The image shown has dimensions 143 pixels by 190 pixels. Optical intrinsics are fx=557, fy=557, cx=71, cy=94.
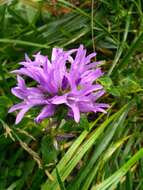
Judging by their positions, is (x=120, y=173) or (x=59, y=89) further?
(x=120, y=173)

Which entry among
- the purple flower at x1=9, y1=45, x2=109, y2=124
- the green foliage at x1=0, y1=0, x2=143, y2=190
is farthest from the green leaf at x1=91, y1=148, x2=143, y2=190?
the purple flower at x1=9, y1=45, x2=109, y2=124

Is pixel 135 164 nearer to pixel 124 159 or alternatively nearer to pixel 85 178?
pixel 124 159

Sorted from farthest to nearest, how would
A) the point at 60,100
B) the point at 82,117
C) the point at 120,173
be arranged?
the point at 120,173, the point at 82,117, the point at 60,100

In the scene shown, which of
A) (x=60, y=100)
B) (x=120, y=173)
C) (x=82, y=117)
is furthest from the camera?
(x=120, y=173)

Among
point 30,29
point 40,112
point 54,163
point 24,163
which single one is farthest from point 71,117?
point 30,29

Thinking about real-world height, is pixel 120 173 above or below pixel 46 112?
below

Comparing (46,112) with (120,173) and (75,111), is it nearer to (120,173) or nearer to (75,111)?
(75,111)

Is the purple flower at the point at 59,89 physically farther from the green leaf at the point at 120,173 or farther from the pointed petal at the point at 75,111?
the green leaf at the point at 120,173

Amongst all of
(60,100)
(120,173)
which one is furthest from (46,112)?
(120,173)

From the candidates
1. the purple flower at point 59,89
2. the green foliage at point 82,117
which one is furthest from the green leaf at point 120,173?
the purple flower at point 59,89
